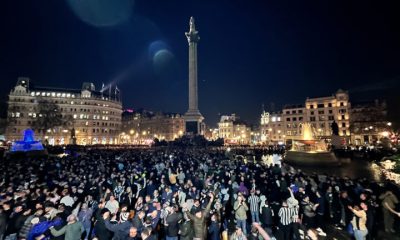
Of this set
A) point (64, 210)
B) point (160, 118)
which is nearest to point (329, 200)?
point (64, 210)

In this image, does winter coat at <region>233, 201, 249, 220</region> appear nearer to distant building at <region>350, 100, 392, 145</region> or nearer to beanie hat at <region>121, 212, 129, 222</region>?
beanie hat at <region>121, 212, 129, 222</region>

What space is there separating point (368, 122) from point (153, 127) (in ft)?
318

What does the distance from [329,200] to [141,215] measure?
8437 mm

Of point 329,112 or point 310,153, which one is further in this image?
point 329,112

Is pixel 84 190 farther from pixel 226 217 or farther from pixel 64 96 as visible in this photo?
pixel 64 96

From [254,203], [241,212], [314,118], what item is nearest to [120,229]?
[241,212]

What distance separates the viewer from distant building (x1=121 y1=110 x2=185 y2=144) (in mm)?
121188

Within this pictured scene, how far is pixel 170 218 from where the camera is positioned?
7.79m

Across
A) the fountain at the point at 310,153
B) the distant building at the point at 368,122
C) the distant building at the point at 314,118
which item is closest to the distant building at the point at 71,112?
the distant building at the point at 314,118

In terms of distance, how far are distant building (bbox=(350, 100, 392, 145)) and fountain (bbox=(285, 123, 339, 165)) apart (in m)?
35.5

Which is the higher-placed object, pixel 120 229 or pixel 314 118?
pixel 314 118

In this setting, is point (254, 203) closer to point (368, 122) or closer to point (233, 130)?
point (368, 122)

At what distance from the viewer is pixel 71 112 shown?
9719 cm

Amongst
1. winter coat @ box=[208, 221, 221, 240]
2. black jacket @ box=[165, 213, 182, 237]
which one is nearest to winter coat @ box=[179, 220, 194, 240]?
black jacket @ box=[165, 213, 182, 237]
